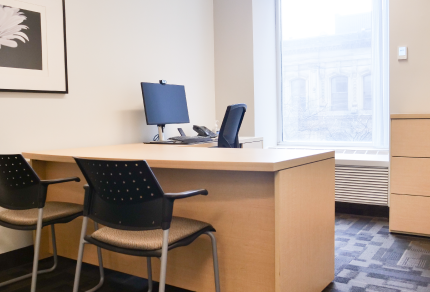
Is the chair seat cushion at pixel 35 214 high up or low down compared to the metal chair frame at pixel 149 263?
up

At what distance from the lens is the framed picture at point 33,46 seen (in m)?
2.78

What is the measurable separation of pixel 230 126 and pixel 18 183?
70.4 inches

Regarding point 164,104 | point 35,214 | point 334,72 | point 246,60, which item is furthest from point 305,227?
point 334,72

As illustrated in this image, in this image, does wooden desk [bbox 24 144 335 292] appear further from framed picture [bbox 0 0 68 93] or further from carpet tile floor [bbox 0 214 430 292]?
framed picture [bbox 0 0 68 93]

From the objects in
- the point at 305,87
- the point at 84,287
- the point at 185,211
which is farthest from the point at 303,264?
the point at 305,87

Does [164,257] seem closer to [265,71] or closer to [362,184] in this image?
[362,184]

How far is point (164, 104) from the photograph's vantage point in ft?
12.6

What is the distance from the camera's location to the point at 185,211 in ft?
7.39

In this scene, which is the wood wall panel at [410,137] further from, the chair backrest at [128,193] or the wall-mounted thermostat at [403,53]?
the chair backrest at [128,193]

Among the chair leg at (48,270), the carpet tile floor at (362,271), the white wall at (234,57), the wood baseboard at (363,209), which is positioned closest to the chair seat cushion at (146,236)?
the carpet tile floor at (362,271)

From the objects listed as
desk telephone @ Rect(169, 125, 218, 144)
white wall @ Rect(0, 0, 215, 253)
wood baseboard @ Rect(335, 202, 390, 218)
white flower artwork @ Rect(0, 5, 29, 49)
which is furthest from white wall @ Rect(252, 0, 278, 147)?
white flower artwork @ Rect(0, 5, 29, 49)

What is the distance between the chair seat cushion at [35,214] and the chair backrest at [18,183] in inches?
2.6

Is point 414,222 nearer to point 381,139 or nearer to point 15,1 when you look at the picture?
point 381,139

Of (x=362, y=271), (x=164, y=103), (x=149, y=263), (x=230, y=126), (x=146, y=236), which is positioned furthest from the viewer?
(x=164, y=103)
